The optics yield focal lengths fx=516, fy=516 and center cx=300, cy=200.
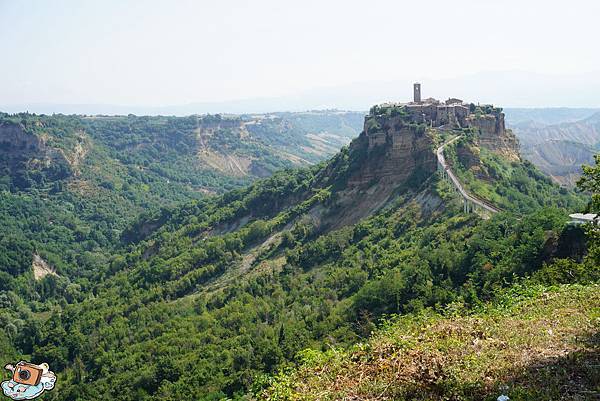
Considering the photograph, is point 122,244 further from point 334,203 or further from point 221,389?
point 221,389

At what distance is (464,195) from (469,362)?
1471 inches

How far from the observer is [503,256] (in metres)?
31.8

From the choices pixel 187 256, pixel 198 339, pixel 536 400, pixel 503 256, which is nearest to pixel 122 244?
pixel 187 256

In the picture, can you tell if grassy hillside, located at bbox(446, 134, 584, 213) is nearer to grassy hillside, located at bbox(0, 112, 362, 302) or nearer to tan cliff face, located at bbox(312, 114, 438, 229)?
tan cliff face, located at bbox(312, 114, 438, 229)

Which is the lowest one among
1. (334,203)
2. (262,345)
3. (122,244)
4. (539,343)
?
(122,244)

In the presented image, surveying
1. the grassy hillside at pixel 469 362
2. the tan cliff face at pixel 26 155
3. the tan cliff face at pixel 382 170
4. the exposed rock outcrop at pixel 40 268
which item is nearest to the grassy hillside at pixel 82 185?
the tan cliff face at pixel 26 155

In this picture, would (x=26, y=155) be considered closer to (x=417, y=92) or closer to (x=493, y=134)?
(x=417, y=92)

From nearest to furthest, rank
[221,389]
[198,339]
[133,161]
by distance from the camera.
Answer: [221,389]
[198,339]
[133,161]

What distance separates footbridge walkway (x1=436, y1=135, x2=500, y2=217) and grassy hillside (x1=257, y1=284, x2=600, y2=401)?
97.1 ft

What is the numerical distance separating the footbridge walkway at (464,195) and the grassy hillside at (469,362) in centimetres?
2959

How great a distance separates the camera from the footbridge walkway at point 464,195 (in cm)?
4490

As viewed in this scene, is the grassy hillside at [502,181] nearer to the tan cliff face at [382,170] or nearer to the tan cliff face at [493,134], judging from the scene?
the tan cliff face at [493,134]

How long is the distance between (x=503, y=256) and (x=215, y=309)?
2948 cm

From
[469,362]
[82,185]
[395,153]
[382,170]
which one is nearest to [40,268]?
[82,185]
